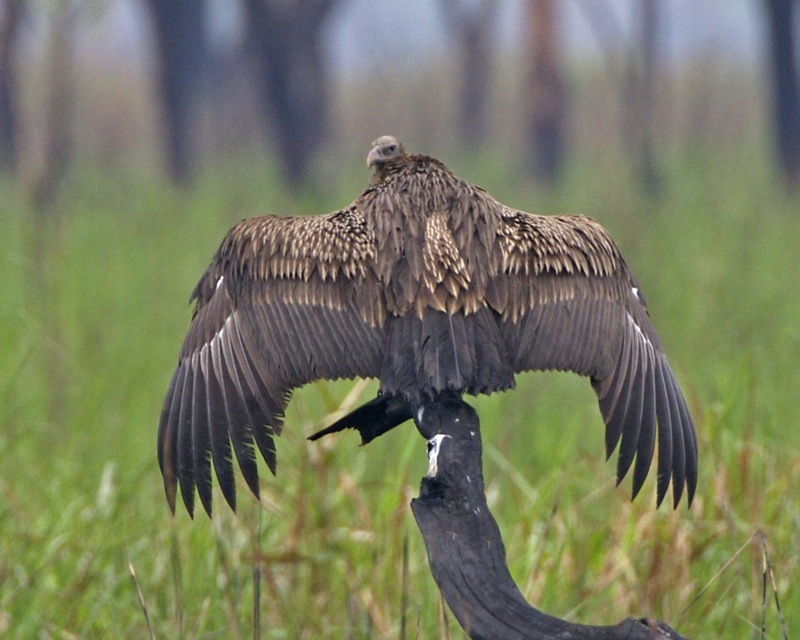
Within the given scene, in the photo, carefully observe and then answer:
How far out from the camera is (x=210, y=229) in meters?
12.4

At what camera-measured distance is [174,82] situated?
23.4 m

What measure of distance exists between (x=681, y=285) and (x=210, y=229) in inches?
172

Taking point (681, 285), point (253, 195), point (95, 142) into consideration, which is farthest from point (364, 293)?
point (95, 142)

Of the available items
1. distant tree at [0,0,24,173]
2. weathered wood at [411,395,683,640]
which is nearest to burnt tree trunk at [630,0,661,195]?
weathered wood at [411,395,683,640]

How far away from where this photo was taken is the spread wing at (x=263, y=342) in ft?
13.3

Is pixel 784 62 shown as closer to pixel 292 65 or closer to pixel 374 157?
pixel 292 65

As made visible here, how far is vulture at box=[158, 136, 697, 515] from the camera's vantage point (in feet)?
13.1

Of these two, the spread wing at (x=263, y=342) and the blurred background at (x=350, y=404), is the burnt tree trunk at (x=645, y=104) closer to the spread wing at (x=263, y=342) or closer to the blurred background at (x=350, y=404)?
the blurred background at (x=350, y=404)

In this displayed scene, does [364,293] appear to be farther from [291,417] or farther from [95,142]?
[95,142]

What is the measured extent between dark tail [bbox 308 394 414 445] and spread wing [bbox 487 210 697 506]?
38cm

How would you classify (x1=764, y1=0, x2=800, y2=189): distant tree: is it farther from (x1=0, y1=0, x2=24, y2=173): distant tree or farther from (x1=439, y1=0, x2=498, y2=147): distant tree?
(x1=0, y1=0, x2=24, y2=173): distant tree

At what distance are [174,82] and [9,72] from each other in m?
2.78

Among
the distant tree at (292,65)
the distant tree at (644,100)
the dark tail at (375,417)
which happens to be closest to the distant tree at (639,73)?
the distant tree at (644,100)

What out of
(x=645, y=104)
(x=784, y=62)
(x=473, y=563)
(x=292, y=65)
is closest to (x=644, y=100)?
(x=645, y=104)
